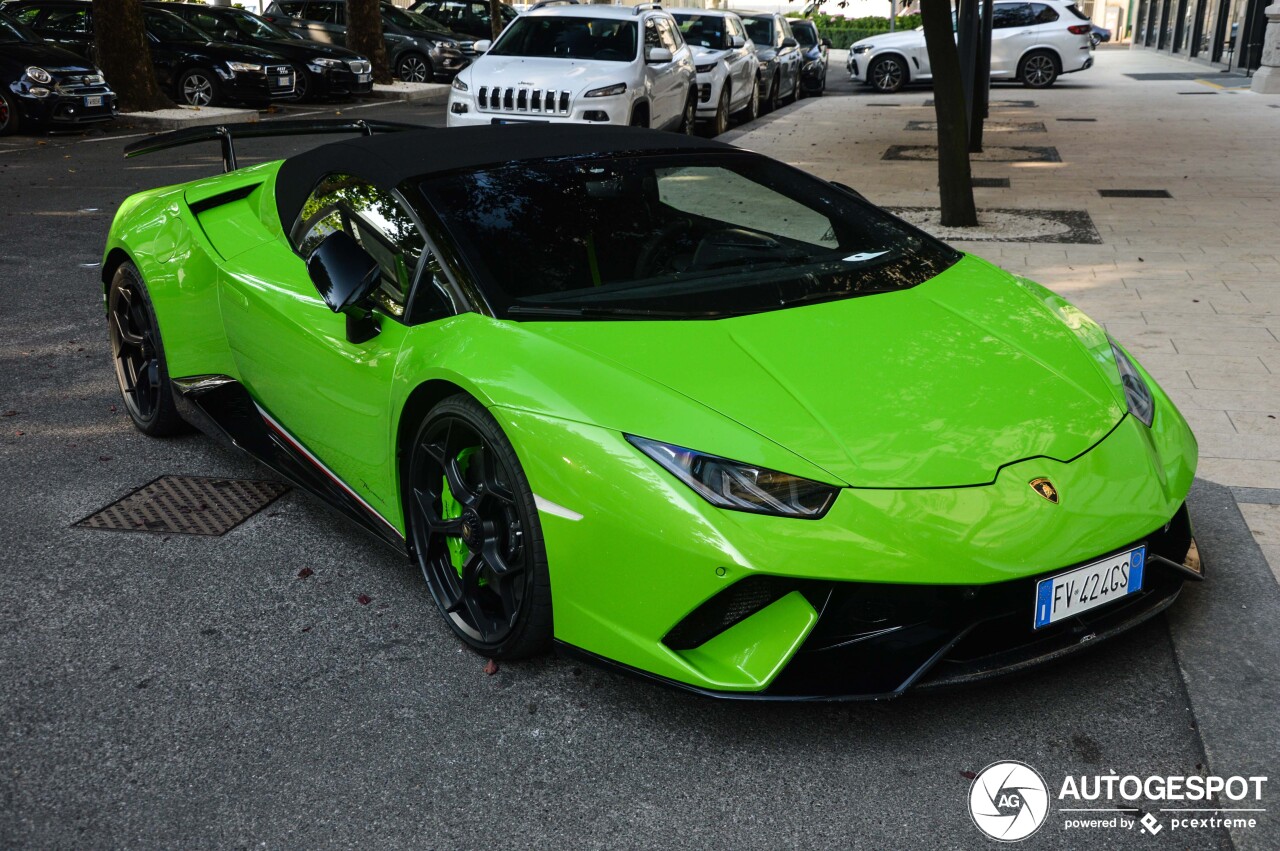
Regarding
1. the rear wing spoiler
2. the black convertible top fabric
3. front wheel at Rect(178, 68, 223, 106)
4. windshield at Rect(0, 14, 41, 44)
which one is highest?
the black convertible top fabric

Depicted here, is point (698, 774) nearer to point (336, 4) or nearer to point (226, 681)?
point (226, 681)

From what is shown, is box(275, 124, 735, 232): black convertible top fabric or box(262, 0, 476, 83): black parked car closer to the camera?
box(275, 124, 735, 232): black convertible top fabric

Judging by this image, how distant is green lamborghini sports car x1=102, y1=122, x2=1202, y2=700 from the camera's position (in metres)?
2.78

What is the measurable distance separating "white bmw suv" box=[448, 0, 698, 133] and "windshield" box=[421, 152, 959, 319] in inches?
318

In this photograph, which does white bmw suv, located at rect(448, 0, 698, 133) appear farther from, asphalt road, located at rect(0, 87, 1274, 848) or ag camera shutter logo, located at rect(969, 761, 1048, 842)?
ag camera shutter logo, located at rect(969, 761, 1048, 842)

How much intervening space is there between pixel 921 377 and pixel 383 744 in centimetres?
160

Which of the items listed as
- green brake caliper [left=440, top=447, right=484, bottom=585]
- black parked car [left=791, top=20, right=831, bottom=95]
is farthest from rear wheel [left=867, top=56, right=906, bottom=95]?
green brake caliper [left=440, top=447, right=484, bottom=585]

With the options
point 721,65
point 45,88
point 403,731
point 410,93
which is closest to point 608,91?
point 721,65

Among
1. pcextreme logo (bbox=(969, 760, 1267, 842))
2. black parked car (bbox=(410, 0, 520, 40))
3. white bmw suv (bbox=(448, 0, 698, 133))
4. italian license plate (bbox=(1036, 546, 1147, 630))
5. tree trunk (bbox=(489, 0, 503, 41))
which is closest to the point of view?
pcextreme logo (bbox=(969, 760, 1267, 842))

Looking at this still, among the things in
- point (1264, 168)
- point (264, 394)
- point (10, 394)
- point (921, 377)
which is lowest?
point (1264, 168)

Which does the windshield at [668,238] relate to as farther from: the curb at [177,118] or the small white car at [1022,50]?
the small white car at [1022,50]

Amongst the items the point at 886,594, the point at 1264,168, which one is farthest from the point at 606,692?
the point at 1264,168

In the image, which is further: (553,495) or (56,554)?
(56,554)

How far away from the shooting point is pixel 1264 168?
12977mm
